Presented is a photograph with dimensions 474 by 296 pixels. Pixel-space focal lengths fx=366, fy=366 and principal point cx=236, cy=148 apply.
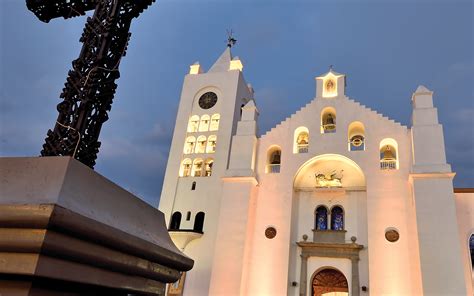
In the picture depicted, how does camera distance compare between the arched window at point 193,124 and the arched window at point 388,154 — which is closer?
the arched window at point 388,154

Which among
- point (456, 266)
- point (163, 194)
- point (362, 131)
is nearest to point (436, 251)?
point (456, 266)

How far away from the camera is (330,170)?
19.4m

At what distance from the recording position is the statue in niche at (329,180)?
742 inches

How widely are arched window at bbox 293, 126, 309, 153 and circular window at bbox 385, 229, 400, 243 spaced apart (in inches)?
228

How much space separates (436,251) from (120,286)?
51.9 feet

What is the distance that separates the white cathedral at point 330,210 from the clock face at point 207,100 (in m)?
4.47

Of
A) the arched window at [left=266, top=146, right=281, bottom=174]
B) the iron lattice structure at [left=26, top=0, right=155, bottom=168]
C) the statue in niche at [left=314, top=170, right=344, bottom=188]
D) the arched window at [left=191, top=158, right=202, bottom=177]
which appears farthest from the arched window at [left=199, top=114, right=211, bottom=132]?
the iron lattice structure at [left=26, top=0, right=155, bottom=168]

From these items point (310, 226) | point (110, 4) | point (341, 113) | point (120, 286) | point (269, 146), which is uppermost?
point (341, 113)

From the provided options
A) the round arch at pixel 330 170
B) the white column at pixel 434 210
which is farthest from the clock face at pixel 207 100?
the white column at pixel 434 210

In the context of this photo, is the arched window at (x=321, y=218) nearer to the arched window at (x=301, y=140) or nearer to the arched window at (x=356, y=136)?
the arched window at (x=301, y=140)

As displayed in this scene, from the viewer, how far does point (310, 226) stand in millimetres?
18609

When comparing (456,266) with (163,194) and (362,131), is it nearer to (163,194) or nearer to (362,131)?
(362,131)

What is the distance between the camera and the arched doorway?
1700cm

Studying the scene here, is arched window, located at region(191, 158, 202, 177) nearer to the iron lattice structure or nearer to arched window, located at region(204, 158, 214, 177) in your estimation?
arched window, located at region(204, 158, 214, 177)
